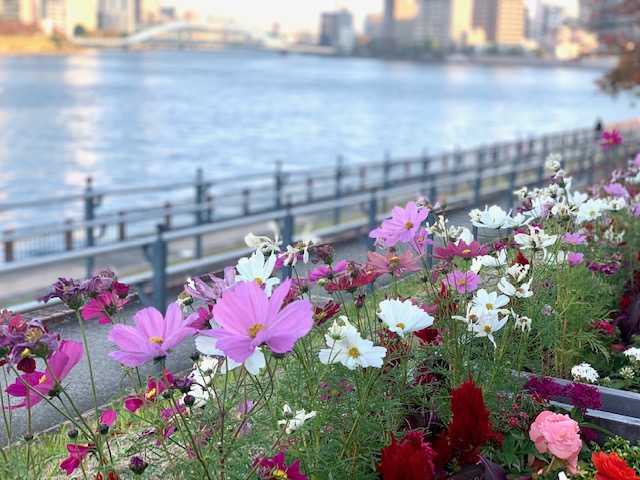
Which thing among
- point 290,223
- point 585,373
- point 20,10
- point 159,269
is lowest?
point 159,269

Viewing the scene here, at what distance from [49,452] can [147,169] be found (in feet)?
128

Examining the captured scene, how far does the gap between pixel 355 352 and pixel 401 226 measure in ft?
2.22

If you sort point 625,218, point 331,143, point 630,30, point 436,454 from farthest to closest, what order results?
point 331,143, point 630,30, point 625,218, point 436,454

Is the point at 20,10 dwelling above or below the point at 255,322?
above

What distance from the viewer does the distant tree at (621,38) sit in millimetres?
22594

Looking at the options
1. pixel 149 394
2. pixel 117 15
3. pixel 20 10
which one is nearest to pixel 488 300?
pixel 149 394

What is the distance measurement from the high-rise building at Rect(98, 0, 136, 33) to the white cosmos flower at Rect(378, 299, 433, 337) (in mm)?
192941

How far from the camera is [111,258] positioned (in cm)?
1296

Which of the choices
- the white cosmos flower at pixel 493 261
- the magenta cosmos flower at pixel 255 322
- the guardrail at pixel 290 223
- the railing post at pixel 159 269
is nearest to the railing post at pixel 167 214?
the guardrail at pixel 290 223

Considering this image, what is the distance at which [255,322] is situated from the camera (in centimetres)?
172

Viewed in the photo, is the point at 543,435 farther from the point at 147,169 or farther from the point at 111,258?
the point at 147,169

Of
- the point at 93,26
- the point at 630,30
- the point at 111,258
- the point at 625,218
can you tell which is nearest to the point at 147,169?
the point at 630,30

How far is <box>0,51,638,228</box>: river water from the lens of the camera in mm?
41500

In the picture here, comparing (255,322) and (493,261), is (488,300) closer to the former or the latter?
(493,261)
